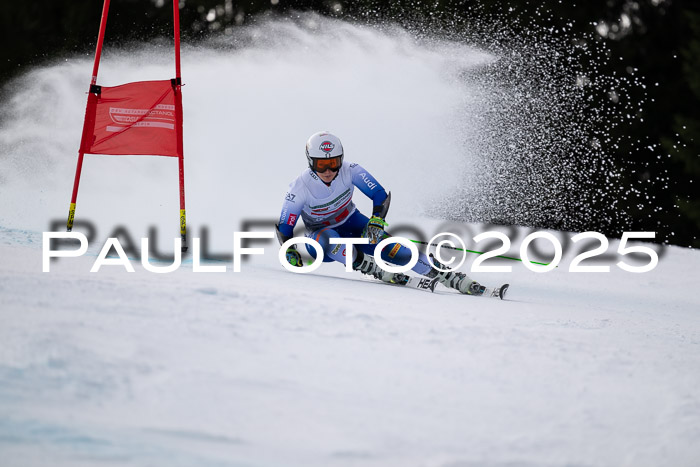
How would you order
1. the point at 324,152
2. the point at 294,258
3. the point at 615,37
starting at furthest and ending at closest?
the point at 615,37, the point at 324,152, the point at 294,258

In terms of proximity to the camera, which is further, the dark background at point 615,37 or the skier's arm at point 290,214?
the dark background at point 615,37

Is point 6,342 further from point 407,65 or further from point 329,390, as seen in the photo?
point 407,65

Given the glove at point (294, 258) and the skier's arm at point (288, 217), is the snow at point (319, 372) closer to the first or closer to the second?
the glove at point (294, 258)

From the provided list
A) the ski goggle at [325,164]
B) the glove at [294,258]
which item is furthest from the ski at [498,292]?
the ski goggle at [325,164]

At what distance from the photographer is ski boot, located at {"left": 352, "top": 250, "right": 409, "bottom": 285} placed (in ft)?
21.9

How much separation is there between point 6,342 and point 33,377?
1.15 feet

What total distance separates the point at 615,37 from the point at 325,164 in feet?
53.6

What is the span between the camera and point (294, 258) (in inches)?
262

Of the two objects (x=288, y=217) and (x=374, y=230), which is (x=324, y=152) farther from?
(x=374, y=230)

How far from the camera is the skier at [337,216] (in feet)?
21.9

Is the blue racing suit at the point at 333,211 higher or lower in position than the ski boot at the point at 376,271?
higher

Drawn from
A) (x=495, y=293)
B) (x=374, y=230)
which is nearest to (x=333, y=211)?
(x=374, y=230)

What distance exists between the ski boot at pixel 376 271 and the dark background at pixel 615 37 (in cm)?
1190

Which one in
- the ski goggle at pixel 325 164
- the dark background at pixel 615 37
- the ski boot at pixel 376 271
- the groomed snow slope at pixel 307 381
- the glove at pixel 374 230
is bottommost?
the groomed snow slope at pixel 307 381
